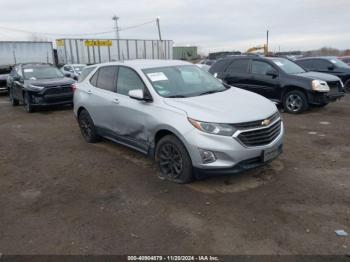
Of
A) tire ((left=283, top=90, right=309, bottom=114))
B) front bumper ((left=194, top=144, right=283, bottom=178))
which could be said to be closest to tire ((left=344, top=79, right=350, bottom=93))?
tire ((left=283, top=90, right=309, bottom=114))

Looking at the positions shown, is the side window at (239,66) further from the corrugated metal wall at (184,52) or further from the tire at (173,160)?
the corrugated metal wall at (184,52)

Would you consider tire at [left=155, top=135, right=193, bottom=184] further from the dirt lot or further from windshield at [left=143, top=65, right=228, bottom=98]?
windshield at [left=143, top=65, right=228, bottom=98]

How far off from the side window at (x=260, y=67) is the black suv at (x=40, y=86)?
609cm

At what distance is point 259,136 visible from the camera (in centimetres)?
438

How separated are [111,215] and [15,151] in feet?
12.5

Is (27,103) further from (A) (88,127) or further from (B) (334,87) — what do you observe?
(B) (334,87)

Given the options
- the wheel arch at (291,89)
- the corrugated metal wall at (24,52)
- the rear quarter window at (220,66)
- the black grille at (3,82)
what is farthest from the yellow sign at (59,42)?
the wheel arch at (291,89)

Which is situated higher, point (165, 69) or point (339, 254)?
point (165, 69)

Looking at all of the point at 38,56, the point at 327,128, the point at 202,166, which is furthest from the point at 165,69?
the point at 38,56

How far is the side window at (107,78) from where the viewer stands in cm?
599

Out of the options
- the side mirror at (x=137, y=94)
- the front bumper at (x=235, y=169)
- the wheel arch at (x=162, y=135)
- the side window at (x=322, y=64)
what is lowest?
the front bumper at (x=235, y=169)

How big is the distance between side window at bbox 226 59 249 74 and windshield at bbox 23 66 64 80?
242 inches

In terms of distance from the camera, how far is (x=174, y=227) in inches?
144

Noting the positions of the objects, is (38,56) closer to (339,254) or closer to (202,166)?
(202,166)
